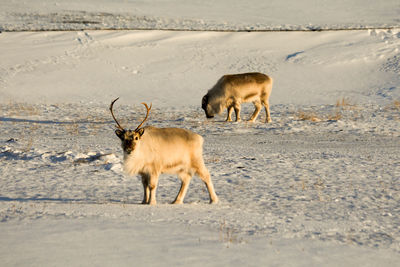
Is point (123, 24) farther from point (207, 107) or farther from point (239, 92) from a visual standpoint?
point (239, 92)

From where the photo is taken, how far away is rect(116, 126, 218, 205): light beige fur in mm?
7469

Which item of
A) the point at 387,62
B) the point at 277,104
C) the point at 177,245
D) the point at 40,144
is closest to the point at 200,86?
the point at 277,104

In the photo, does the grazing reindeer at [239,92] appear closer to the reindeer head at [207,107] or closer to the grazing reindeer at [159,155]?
the reindeer head at [207,107]

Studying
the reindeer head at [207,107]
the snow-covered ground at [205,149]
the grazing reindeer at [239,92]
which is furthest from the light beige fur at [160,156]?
the reindeer head at [207,107]

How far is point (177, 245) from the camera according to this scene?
5922mm

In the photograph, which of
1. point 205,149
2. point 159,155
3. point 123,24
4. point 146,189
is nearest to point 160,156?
point 159,155

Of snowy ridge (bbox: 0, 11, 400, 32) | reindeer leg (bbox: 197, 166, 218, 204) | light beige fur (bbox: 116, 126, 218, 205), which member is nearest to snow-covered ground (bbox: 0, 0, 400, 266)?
reindeer leg (bbox: 197, 166, 218, 204)

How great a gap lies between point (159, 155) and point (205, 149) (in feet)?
17.7

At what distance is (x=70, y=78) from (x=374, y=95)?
14.9 m

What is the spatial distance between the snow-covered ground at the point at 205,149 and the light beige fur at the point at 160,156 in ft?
1.21

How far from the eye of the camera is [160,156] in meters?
7.74

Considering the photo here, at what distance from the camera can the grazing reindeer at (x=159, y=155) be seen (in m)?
7.46

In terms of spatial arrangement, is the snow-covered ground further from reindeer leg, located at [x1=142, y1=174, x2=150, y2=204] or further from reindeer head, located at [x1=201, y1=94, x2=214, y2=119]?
reindeer head, located at [x1=201, y1=94, x2=214, y2=119]

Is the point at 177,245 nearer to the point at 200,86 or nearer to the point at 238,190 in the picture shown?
the point at 238,190
